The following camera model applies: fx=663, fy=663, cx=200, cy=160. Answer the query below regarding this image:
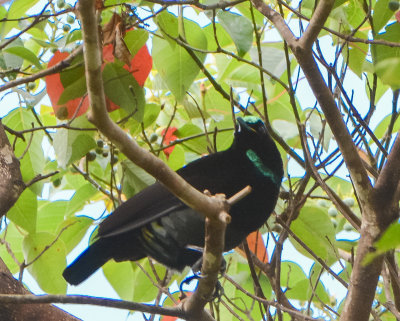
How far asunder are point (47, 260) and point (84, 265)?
14 cm

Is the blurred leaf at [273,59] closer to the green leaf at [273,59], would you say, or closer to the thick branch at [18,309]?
the green leaf at [273,59]

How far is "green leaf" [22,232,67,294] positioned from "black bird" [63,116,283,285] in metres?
0.04

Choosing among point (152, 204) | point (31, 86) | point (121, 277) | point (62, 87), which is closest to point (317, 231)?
point (152, 204)

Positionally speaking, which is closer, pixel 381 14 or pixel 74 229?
pixel 381 14

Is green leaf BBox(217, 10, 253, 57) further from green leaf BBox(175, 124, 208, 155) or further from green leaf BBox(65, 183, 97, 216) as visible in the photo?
green leaf BBox(65, 183, 97, 216)

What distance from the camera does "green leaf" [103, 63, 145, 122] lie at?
2316 mm

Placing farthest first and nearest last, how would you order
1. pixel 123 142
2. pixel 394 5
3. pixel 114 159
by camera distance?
pixel 114 159
pixel 394 5
pixel 123 142

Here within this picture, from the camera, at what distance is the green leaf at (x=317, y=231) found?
8.07 feet

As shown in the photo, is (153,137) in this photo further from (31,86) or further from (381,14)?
(381,14)

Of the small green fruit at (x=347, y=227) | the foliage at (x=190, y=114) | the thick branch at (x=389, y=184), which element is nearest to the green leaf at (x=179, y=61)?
the foliage at (x=190, y=114)

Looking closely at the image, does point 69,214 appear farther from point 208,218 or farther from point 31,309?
point 208,218

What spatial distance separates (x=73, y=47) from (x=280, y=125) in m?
0.98

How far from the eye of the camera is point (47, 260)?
8.18 feet

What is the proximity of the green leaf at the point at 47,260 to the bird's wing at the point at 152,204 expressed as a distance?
20 centimetres
